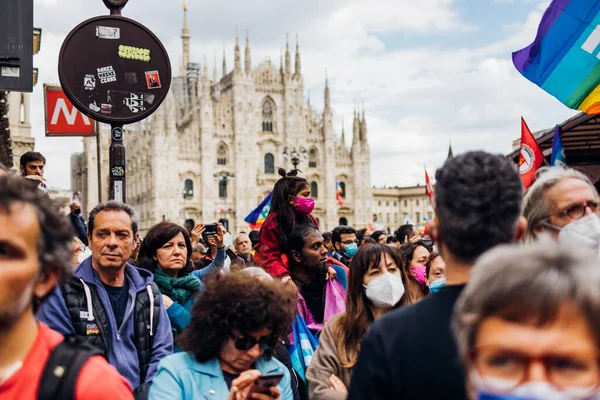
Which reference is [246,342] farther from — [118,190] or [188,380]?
[118,190]

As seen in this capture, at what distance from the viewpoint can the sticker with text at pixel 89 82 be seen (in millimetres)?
4738

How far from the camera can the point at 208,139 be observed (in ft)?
179

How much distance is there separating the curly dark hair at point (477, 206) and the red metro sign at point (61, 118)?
825 cm

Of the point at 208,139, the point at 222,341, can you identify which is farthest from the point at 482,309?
the point at 208,139

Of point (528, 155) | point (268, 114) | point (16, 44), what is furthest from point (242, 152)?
point (16, 44)

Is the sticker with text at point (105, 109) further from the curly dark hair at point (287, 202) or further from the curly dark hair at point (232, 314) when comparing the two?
the curly dark hair at point (232, 314)

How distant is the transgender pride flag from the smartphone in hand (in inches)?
171

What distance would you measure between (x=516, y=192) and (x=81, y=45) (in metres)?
3.73

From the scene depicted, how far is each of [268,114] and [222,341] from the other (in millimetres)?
56528

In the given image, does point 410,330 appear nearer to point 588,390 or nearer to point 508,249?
point 508,249

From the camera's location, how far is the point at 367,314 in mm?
3479

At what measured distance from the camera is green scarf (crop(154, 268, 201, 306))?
4.45 metres

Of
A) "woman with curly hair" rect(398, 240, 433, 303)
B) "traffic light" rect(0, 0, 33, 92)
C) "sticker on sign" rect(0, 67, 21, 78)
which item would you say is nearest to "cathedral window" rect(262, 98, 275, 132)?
"traffic light" rect(0, 0, 33, 92)

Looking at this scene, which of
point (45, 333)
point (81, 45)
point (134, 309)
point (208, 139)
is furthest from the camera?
point (208, 139)
